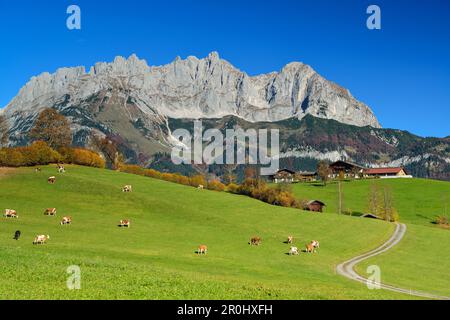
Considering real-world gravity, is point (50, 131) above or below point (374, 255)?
above

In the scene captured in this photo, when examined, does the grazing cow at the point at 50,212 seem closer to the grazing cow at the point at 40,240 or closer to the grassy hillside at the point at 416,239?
the grazing cow at the point at 40,240

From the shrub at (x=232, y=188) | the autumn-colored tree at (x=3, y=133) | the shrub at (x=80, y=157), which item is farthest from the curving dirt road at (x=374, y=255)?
the autumn-colored tree at (x=3, y=133)

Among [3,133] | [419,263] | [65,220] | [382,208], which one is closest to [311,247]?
[419,263]

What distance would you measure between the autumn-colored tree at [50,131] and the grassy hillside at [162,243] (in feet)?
67.6

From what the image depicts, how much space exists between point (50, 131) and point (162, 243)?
90496mm

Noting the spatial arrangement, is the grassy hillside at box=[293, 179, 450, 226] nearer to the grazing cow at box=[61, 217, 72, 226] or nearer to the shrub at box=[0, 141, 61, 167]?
the shrub at box=[0, 141, 61, 167]

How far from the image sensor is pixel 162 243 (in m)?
65.1

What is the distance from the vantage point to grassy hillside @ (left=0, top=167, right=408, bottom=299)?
101 ft

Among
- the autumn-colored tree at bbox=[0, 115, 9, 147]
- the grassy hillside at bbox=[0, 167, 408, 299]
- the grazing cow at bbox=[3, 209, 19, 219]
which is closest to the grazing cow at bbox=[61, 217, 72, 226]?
the grassy hillside at bbox=[0, 167, 408, 299]

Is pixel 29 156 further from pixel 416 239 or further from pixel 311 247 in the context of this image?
pixel 416 239

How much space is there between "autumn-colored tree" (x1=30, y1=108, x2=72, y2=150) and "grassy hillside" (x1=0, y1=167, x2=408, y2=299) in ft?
67.6

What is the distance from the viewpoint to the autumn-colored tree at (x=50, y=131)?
140 meters

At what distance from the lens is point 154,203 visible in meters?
94.4

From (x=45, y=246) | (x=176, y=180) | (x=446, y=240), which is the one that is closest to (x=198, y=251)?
(x=45, y=246)
